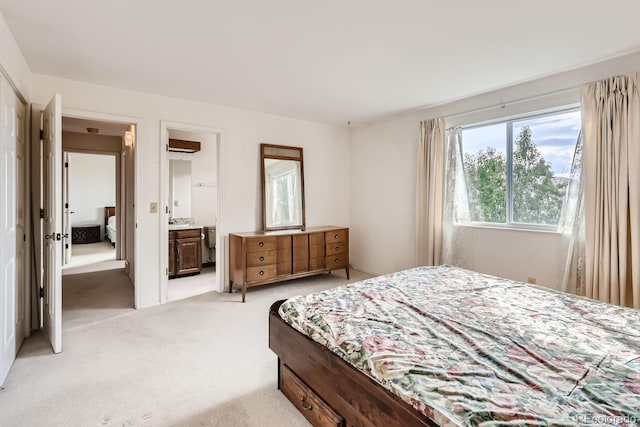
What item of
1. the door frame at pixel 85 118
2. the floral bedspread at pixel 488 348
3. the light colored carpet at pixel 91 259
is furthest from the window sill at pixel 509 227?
the light colored carpet at pixel 91 259

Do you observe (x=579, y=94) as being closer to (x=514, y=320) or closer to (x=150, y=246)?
(x=514, y=320)

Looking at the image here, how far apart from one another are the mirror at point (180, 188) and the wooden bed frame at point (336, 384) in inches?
158

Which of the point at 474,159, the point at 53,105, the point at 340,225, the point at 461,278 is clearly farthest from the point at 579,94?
the point at 53,105

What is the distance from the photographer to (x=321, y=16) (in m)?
2.01

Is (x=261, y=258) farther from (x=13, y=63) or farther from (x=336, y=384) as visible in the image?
(x=13, y=63)

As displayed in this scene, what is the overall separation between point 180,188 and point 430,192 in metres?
4.02

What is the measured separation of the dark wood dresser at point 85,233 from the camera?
799 centimetres

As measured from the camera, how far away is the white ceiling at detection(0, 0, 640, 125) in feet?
6.34

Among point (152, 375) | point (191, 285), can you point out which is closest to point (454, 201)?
point (152, 375)

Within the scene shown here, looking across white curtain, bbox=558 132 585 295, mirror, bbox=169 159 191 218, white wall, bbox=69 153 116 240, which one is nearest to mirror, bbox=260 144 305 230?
mirror, bbox=169 159 191 218

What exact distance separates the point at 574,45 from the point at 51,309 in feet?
14.9

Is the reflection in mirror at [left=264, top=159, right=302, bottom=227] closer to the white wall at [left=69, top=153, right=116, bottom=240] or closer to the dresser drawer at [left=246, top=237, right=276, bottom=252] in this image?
the dresser drawer at [left=246, top=237, right=276, bottom=252]

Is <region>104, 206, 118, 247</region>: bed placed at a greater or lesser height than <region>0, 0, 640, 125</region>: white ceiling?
lesser

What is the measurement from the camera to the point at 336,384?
57.5 inches
